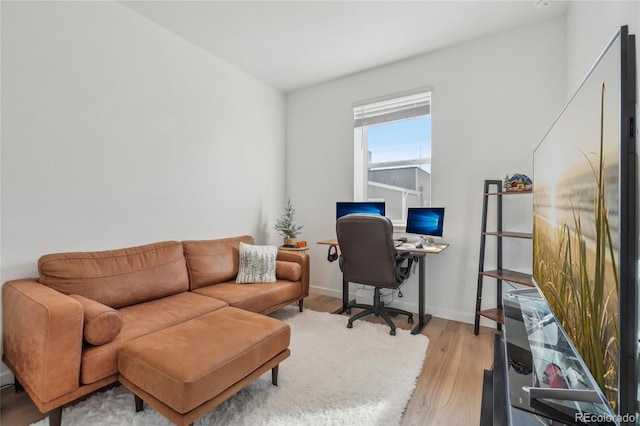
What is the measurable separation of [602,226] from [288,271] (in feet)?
8.39

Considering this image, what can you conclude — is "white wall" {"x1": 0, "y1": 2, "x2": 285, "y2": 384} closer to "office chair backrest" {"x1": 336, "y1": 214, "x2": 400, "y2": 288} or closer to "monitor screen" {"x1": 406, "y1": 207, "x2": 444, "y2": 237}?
"office chair backrest" {"x1": 336, "y1": 214, "x2": 400, "y2": 288}

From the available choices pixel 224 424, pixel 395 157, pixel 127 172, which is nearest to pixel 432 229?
pixel 395 157

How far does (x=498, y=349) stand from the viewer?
1426 mm

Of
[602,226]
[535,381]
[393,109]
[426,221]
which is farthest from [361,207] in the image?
[602,226]

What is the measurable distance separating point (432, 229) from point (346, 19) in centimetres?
207

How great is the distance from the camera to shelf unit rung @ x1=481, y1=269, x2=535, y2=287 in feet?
7.33

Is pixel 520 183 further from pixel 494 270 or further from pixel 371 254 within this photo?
pixel 371 254

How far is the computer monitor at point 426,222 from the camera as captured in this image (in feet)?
A: 9.22

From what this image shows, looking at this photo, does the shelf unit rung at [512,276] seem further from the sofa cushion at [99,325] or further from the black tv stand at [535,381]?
the sofa cushion at [99,325]

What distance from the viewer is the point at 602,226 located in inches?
26.1

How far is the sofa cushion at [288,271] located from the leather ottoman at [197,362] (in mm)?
1114

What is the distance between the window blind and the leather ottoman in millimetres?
2620

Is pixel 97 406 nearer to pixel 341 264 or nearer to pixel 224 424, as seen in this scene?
pixel 224 424

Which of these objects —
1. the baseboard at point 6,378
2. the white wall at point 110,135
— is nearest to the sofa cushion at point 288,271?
the white wall at point 110,135
